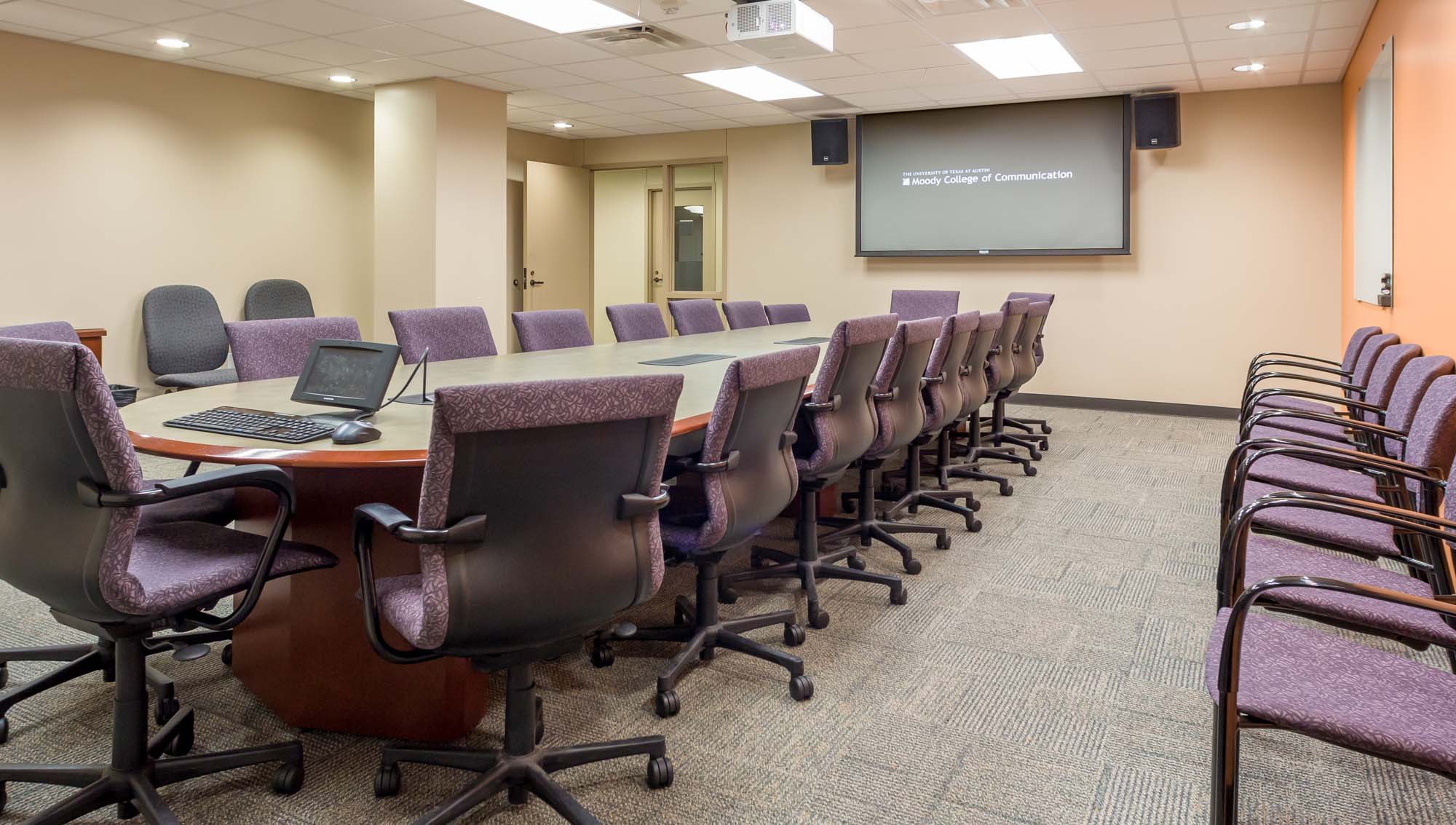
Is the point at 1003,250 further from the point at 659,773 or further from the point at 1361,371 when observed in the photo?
the point at 659,773

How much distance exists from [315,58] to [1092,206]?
18.1 feet

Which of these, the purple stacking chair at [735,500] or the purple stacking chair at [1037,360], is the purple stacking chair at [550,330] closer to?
the purple stacking chair at [735,500]

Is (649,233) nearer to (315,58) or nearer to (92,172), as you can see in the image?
(315,58)

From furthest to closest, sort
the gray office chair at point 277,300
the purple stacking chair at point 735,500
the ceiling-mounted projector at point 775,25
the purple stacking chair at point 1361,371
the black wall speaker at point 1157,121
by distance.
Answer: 1. the black wall speaker at point 1157,121
2. the gray office chair at point 277,300
3. the ceiling-mounted projector at point 775,25
4. the purple stacking chair at point 1361,371
5. the purple stacking chair at point 735,500

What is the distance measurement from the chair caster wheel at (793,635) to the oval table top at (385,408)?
2.18 feet

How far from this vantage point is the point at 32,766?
175cm

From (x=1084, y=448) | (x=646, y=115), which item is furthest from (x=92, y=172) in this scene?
(x=1084, y=448)

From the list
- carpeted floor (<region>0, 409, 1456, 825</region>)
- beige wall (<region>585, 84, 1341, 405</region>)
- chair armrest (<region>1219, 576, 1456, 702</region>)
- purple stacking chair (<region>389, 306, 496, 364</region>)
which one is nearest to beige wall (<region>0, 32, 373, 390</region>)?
purple stacking chair (<region>389, 306, 496, 364</region>)

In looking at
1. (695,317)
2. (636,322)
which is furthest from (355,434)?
(695,317)

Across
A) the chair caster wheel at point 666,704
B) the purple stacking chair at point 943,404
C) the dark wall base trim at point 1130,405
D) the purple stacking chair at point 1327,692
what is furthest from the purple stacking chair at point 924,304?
the purple stacking chair at point 1327,692

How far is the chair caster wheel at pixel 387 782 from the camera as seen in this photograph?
1.85 m

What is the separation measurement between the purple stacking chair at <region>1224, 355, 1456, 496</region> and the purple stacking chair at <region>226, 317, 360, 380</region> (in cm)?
256

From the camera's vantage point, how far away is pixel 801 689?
2.29 metres

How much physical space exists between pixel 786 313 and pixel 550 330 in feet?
9.66
